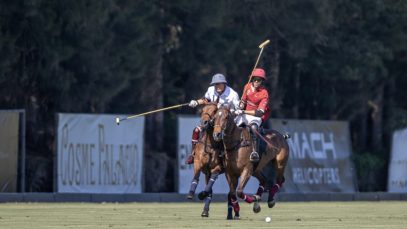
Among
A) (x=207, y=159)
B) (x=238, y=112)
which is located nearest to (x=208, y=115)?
(x=207, y=159)

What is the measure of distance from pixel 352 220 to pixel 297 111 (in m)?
22.4

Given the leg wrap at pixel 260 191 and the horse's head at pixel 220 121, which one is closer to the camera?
the horse's head at pixel 220 121

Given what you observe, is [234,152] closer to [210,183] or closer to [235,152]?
[235,152]

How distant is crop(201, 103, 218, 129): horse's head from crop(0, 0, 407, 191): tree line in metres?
11.1

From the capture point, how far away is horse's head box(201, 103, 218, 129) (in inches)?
755

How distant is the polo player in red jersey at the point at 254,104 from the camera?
20859 mm

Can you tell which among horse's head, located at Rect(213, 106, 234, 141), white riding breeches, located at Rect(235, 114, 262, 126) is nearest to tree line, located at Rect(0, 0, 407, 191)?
white riding breeches, located at Rect(235, 114, 262, 126)

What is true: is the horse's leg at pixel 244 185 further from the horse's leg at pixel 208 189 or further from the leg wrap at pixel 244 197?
the horse's leg at pixel 208 189

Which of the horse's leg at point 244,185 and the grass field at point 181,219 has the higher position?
the horse's leg at point 244,185

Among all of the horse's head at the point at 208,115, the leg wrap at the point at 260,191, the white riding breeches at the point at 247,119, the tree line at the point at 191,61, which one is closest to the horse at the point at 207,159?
the horse's head at the point at 208,115

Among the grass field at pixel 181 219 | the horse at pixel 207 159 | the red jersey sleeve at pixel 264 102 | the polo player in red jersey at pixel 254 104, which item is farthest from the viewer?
the red jersey sleeve at pixel 264 102

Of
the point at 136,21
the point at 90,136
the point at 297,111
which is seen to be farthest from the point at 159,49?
the point at 297,111

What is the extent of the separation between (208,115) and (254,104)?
2161mm

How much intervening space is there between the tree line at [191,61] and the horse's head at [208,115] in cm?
1106
